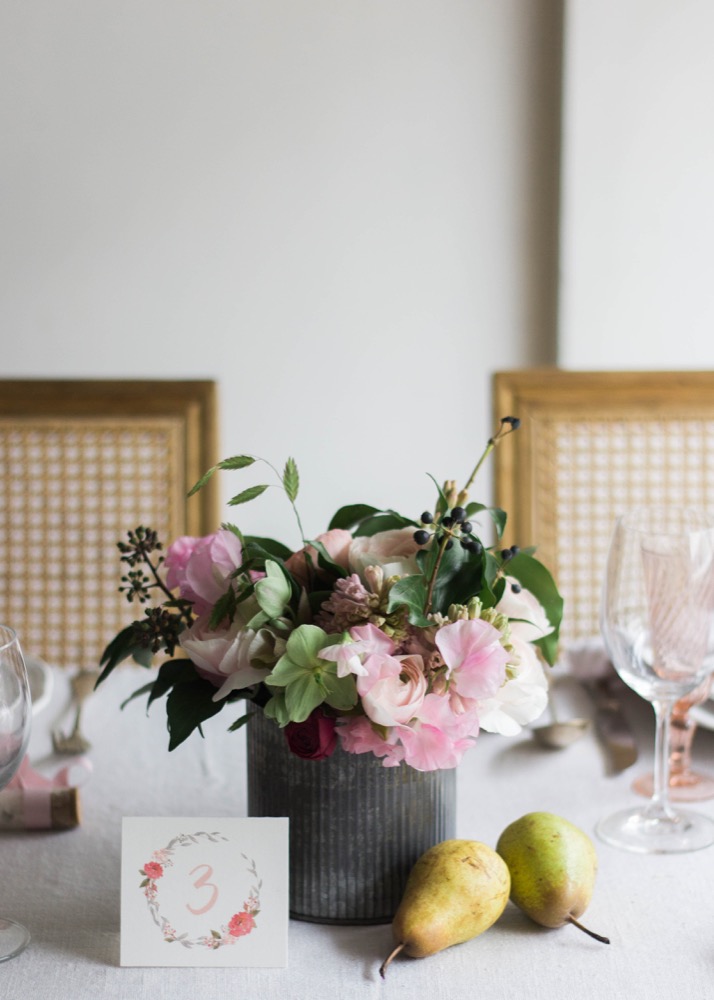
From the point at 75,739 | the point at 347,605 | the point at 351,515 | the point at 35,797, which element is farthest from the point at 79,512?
the point at 347,605

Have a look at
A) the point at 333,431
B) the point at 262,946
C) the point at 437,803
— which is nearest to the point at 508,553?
the point at 437,803

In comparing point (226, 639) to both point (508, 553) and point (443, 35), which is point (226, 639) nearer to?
point (508, 553)

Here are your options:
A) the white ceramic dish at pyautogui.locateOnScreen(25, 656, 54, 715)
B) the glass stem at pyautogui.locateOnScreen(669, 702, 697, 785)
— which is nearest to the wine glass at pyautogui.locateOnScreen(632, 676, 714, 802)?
the glass stem at pyautogui.locateOnScreen(669, 702, 697, 785)

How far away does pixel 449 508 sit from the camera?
74 centimetres

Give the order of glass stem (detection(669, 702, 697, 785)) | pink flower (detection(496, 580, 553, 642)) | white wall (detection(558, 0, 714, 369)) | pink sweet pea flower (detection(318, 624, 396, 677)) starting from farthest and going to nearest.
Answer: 1. white wall (detection(558, 0, 714, 369))
2. glass stem (detection(669, 702, 697, 785))
3. pink flower (detection(496, 580, 553, 642))
4. pink sweet pea flower (detection(318, 624, 396, 677))

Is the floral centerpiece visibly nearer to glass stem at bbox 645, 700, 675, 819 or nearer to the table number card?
the table number card

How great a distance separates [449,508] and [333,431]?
134 centimetres

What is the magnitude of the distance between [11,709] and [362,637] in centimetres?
22

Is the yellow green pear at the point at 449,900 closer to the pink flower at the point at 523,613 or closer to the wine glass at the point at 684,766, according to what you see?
the pink flower at the point at 523,613

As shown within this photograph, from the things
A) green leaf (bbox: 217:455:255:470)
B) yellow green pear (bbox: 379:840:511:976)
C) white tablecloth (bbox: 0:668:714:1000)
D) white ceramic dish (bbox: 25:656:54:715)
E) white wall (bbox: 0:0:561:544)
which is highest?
white wall (bbox: 0:0:561:544)

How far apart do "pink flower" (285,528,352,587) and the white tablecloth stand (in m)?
0.23

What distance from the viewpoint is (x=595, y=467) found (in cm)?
180

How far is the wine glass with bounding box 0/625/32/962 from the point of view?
0.68 meters

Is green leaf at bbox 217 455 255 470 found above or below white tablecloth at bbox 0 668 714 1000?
above
